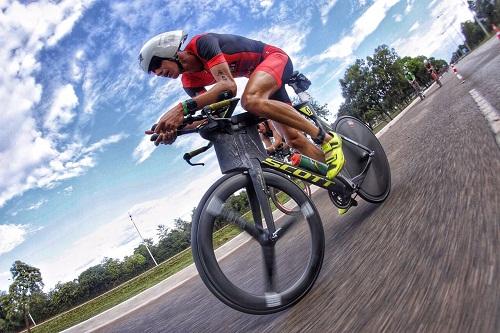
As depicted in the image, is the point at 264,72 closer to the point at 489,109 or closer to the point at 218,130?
the point at 218,130

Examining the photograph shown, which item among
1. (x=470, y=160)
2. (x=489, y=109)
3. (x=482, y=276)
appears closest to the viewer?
(x=482, y=276)

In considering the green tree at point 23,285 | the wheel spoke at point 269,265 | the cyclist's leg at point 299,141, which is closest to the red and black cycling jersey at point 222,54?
the cyclist's leg at point 299,141

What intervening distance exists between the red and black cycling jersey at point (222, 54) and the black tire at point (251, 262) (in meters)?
1.02

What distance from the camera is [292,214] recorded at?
2.13m

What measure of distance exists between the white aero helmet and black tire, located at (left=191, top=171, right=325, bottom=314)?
122cm

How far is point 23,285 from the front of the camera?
135 feet

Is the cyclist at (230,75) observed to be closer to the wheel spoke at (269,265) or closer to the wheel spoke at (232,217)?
the wheel spoke at (232,217)

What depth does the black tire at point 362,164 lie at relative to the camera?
305cm

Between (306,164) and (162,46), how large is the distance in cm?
144

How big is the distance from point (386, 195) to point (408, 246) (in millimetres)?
1544

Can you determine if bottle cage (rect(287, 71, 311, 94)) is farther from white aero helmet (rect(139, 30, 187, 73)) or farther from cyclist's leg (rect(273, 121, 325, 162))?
white aero helmet (rect(139, 30, 187, 73))

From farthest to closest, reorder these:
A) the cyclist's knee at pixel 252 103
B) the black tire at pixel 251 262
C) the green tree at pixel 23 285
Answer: the green tree at pixel 23 285, the cyclist's knee at pixel 252 103, the black tire at pixel 251 262

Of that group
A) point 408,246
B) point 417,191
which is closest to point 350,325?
point 408,246

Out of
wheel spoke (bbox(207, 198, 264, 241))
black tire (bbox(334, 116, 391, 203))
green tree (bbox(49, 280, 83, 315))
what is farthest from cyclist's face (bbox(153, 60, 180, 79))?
green tree (bbox(49, 280, 83, 315))
